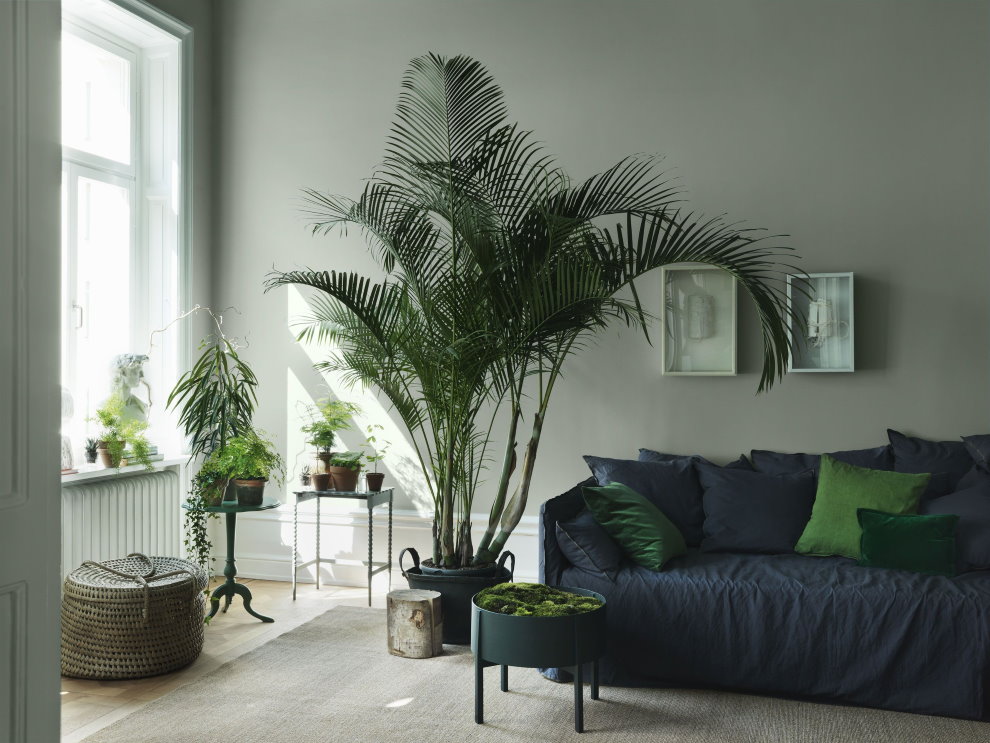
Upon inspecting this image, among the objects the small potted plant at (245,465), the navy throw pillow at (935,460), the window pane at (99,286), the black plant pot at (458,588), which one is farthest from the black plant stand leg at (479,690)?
the window pane at (99,286)

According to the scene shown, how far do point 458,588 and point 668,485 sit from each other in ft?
3.28

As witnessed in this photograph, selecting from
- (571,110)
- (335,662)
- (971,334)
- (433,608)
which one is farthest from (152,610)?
(971,334)

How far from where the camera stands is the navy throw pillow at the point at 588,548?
3400 mm

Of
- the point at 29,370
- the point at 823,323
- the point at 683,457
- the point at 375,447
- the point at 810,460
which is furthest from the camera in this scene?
the point at 375,447

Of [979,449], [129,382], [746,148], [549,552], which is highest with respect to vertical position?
[746,148]

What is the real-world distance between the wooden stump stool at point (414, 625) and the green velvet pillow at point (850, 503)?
1489 millimetres

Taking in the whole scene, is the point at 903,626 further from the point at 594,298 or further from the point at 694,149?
the point at 694,149

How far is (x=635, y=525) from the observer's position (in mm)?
3492

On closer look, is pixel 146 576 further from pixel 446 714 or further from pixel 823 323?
pixel 823 323

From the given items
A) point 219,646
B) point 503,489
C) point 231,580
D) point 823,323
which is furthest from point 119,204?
point 823,323

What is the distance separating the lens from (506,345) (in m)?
3.58

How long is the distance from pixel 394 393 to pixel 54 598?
2.36 meters

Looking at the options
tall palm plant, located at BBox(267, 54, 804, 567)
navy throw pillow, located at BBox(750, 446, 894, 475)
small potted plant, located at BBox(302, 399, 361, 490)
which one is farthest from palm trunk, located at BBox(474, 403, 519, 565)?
navy throw pillow, located at BBox(750, 446, 894, 475)

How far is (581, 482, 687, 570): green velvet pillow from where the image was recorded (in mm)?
3445
